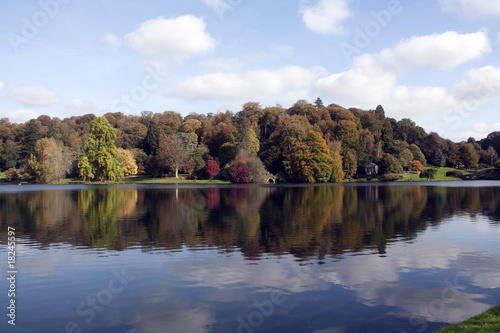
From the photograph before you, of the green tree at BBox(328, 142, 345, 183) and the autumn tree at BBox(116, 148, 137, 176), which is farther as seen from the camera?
the autumn tree at BBox(116, 148, 137, 176)

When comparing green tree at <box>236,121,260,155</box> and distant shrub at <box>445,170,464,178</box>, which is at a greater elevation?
green tree at <box>236,121,260,155</box>

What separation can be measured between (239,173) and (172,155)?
658 inches

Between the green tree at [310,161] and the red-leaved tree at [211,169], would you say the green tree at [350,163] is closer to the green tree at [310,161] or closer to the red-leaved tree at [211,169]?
the green tree at [310,161]

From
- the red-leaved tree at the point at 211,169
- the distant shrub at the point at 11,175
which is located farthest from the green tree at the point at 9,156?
the red-leaved tree at the point at 211,169

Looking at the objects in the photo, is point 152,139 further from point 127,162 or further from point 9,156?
point 9,156

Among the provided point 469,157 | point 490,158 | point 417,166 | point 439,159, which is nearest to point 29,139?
point 417,166

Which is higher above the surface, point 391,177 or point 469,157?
point 469,157

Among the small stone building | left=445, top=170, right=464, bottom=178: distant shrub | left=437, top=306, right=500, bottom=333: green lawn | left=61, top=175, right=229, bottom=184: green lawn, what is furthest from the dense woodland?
left=437, top=306, right=500, bottom=333: green lawn

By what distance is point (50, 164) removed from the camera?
79688 millimetres

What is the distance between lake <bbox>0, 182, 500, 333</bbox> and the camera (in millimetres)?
7930

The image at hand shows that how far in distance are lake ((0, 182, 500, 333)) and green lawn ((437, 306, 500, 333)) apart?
52cm

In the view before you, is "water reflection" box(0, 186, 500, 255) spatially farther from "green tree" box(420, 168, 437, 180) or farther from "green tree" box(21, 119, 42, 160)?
"green tree" box(21, 119, 42, 160)

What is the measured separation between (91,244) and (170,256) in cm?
425

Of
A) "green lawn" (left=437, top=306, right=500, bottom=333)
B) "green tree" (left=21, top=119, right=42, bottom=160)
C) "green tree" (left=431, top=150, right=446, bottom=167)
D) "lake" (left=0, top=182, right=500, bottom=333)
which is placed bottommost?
"lake" (left=0, top=182, right=500, bottom=333)
